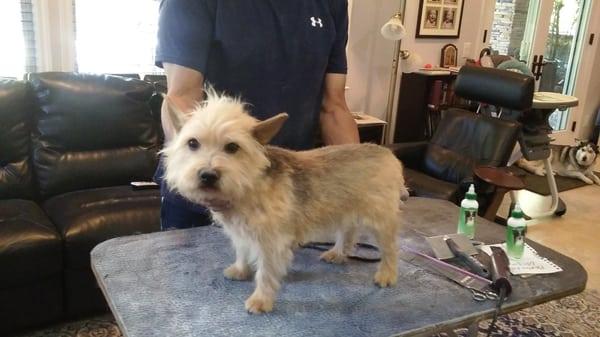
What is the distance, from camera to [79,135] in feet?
9.48

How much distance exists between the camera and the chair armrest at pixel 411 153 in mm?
3809

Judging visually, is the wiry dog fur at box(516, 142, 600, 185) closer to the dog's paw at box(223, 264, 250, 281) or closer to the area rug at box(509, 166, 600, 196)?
the area rug at box(509, 166, 600, 196)

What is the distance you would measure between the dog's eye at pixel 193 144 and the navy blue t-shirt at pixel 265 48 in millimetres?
413

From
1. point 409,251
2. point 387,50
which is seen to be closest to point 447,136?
point 387,50

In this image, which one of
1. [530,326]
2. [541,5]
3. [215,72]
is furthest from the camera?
[541,5]

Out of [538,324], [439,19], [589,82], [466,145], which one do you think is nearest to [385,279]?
[538,324]

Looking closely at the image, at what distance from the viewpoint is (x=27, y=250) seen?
2.21m

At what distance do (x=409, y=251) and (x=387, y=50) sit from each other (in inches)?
131

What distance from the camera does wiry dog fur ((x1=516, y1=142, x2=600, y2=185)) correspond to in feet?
17.2

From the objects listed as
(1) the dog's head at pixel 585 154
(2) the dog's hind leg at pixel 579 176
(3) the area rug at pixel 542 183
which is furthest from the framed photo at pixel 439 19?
(2) the dog's hind leg at pixel 579 176

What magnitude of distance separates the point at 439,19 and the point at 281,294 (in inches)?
172

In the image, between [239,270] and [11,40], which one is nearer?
[239,270]

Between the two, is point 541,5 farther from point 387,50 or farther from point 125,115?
point 125,115

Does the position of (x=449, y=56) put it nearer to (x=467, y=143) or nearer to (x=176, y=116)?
(x=467, y=143)
